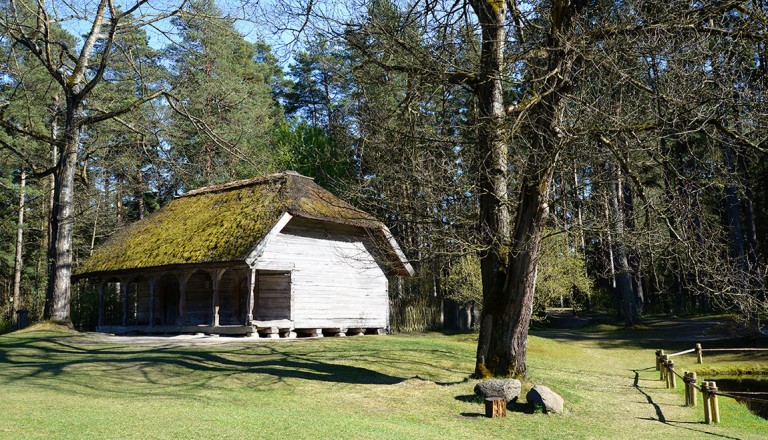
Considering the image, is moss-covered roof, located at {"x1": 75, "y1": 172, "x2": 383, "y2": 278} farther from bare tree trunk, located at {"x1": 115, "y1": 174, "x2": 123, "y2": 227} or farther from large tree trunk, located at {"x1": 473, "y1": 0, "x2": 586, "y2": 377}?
bare tree trunk, located at {"x1": 115, "y1": 174, "x2": 123, "y2": 227}

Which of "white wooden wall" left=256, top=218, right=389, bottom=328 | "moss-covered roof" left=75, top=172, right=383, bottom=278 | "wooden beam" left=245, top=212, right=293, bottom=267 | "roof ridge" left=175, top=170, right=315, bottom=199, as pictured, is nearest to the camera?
"wooden beam" left=245, top=212, right=293, bottom=267

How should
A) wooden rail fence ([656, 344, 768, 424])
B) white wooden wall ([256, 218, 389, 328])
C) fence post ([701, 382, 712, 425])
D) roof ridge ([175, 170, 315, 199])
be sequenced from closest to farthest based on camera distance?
1. wooden rail fence ([656, 344, 768, 424])
2. fence post ([701, 382, 712, 425])
3. white wooden wall ([256, 218, 389, 328])
4. roof ridge ([175, 170, 315, 199])

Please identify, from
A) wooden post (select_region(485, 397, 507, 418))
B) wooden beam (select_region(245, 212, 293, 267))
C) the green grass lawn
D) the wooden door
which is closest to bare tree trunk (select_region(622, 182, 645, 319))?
the green grass lawn

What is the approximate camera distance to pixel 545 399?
426 inches

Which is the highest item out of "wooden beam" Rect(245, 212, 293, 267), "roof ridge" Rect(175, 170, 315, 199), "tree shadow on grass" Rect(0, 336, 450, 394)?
"roof ridge" Rect(175, 170, 315, 199)

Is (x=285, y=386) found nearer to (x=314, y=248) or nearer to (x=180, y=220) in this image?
(x=314, y=248)

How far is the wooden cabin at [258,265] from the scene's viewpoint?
21516 mm

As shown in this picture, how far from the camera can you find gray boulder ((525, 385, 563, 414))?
10781 mm

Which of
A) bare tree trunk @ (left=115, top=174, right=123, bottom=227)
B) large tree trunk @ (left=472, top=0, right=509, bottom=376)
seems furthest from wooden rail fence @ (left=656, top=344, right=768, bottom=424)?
bare tree trunk @ (left=115, top=174, right=123, bottom=227)

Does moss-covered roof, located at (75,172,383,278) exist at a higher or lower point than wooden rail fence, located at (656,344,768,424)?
higher

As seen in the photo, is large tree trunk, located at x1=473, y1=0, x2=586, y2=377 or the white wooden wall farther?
the white wooden wall

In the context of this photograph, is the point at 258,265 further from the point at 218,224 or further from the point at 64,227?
the point at 64,227

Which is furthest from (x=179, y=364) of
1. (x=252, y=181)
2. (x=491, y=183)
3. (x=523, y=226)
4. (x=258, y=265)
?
(x=252, y=181)

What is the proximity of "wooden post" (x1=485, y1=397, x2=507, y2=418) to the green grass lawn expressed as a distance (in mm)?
167
